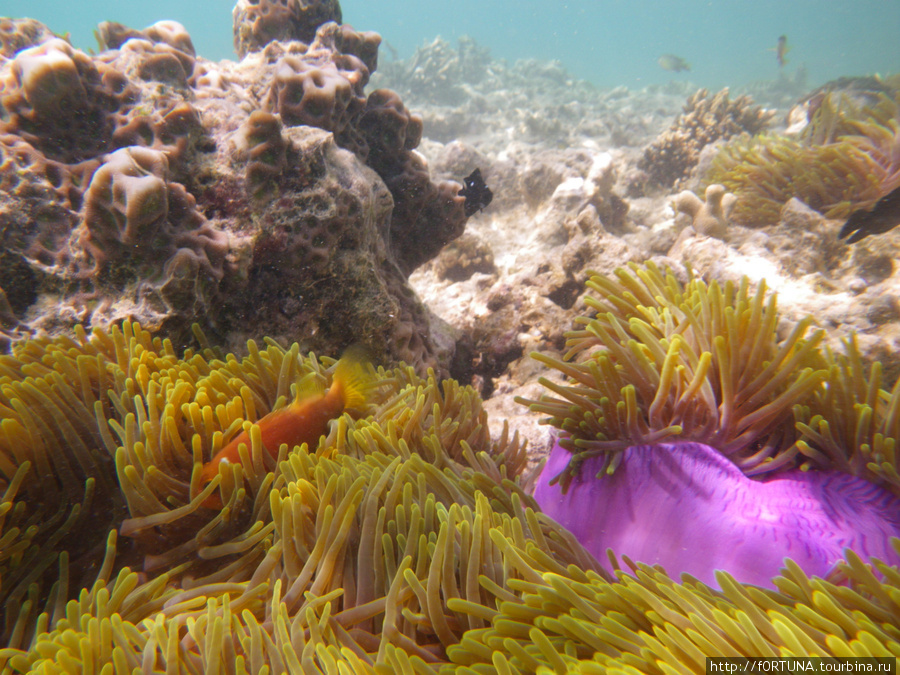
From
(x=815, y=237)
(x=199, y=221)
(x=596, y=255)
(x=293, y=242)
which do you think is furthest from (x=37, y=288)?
(x=815, y=237)

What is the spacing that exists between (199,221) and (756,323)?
272 centimetres

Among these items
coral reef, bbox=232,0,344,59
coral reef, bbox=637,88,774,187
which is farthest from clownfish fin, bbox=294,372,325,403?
coral reef, bbox=637,88,774,187

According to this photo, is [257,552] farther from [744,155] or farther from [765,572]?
[744,155]

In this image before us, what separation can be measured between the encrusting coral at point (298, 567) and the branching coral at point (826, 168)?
3526 millimetres

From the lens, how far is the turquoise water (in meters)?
44.2

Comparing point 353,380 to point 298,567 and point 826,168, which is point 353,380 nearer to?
point 298,567

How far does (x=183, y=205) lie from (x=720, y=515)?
2.86 meters

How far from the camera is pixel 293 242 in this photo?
2504mm

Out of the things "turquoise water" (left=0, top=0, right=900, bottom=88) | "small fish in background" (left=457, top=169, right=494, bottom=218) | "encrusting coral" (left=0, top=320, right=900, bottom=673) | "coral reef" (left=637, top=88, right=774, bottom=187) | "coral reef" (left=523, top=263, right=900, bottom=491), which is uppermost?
"turquoise water" (left=0, top=0, right=900, bottom=88)

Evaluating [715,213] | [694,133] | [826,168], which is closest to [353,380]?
[715,213]

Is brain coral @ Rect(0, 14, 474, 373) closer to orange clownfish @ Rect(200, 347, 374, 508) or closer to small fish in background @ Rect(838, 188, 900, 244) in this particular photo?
orange clownfish @ Rect(200, 347, 374, 508)

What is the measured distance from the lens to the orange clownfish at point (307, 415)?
157 centimetres

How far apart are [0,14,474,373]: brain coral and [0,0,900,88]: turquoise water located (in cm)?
4235

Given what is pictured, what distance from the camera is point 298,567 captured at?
4.33 ft
